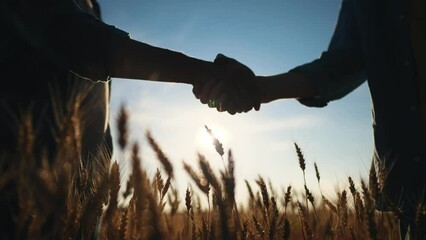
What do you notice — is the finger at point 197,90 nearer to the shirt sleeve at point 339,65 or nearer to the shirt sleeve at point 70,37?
the shirt sleeve at point 70,37

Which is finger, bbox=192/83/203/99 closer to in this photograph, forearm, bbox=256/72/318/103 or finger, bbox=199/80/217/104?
finger, bbox=199/80/217/104

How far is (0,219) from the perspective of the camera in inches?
38.8

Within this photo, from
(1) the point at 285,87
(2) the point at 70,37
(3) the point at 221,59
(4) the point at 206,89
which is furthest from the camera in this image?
(1) the point at 285,87

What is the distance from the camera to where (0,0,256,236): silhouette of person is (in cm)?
105

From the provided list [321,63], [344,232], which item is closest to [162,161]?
[344,232]

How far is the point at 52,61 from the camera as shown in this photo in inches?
46.4

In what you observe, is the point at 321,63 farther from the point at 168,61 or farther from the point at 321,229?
the point at 168,61

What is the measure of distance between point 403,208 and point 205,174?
1.29 m

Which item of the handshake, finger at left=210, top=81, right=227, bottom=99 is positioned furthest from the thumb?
finger at left=210, top=81, right=227, bottom=99

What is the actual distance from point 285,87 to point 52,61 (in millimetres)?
1360

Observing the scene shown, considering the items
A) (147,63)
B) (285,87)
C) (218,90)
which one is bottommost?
(147,63)

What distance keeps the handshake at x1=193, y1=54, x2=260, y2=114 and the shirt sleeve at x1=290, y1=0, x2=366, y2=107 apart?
1.27ft

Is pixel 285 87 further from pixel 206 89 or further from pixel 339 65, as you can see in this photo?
Result: pixel 206 89

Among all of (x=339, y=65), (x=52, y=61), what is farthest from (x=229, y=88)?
(x=52, y=61)
